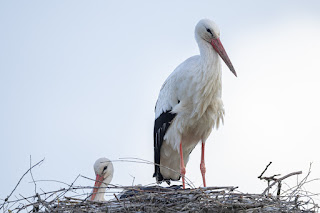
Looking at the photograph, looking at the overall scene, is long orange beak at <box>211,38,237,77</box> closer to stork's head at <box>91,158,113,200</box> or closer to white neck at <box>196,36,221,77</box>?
white neck at <box>196,36,221,77</box>

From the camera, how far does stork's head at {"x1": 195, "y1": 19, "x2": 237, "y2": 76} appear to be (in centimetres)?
629

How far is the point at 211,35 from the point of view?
6332 millimetres

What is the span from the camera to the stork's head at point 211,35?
6.29m

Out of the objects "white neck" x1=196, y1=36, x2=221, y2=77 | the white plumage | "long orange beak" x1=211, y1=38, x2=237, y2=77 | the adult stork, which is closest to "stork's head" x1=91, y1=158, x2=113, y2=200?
the white plumage

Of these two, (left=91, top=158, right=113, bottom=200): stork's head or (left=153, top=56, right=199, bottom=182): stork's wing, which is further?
(left=91, top=158, right=113, bottom=200): stork's head

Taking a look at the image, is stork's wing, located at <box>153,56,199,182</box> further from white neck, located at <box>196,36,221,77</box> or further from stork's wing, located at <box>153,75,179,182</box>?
white neck, located at <box>196,36,221,77</box>

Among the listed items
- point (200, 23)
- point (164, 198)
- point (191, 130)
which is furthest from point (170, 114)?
point (164, 198)

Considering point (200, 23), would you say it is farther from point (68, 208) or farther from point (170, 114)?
point (68, 208)

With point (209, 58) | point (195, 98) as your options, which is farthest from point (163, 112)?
point (209, 58)

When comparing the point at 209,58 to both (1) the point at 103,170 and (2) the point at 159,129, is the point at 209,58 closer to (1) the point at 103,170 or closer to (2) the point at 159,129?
(2) the point at 159,129

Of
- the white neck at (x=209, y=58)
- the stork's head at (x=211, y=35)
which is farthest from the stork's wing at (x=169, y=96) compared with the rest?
the stork's head at (x=211, y=35)

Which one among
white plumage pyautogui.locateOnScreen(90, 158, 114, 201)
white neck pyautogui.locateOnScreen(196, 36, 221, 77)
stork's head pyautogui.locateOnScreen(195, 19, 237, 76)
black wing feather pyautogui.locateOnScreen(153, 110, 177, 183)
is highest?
stork's head pyautogui.locateOnScreen(195, 19, 237, 76)

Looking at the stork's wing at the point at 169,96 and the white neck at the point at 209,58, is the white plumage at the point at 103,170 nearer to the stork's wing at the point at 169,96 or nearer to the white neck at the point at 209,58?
the stork's wing at the point at 169,96

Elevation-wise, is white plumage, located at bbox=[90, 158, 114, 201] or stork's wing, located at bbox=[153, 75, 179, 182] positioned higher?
stork's wing, located at bbox=[153, 75, 179, 182]
